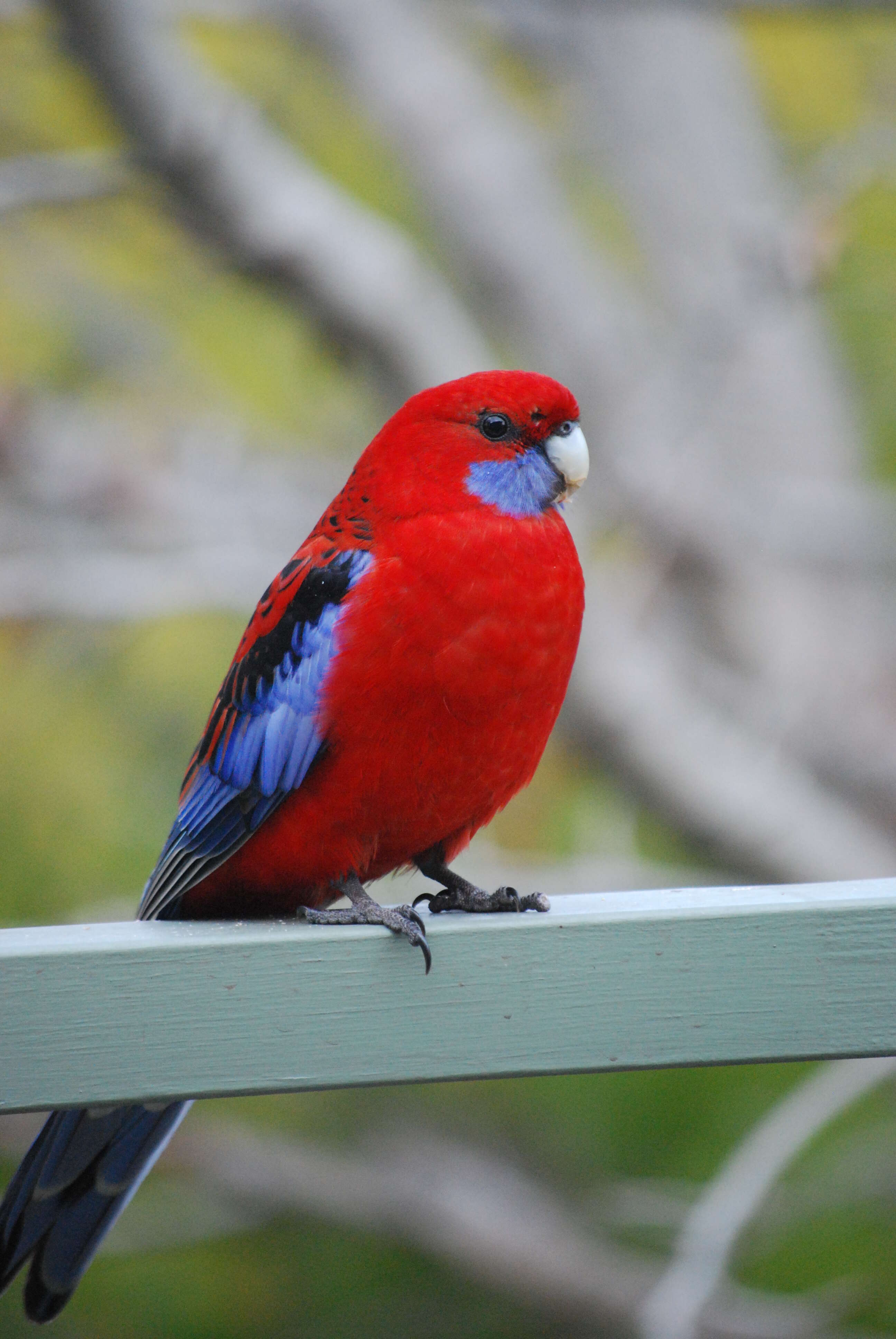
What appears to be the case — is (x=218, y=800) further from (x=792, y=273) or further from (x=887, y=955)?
(x=792, y=273)

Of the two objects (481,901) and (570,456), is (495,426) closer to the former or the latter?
(570,456)

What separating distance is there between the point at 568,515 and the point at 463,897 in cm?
252

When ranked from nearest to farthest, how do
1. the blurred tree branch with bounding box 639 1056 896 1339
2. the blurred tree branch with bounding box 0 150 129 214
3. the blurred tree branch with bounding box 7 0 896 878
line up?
the blurred tree branch with bounding box 639 1056 896 1339 → the blurred tree branch with bounding box 0 150 129 214 → the blurred tree branch with bounding box 7 0 896 878

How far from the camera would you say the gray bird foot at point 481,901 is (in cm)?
169

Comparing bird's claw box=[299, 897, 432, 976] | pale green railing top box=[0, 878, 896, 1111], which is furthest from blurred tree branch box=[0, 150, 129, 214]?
pale green railing top box=[0, 878, 896, 1111]

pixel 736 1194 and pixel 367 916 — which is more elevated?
pixel 736 1194

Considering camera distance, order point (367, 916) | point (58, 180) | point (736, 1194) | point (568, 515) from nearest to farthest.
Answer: point (367, 916) < point (736, 1194) < point (58, 180) < point (568, 515)

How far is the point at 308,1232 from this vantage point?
17.7 feet

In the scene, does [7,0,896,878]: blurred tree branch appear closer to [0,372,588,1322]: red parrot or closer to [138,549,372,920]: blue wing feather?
[0,372,588,1322]: red parrot

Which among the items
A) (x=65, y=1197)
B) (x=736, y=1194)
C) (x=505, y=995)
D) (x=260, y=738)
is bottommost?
(x=65, y=1197)

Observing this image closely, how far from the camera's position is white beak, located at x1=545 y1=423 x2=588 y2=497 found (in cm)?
188

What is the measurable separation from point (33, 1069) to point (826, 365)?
5.71 m

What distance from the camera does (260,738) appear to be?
1.85 m

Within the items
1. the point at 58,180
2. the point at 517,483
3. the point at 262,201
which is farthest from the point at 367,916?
the point at 58,180
